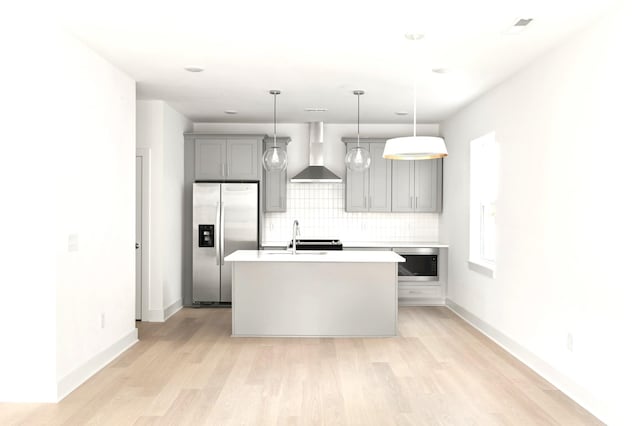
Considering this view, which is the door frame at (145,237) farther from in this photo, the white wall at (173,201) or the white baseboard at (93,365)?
the white baseboard at (93,365)

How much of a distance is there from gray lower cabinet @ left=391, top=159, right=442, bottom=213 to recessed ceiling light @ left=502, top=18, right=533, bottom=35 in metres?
4.20

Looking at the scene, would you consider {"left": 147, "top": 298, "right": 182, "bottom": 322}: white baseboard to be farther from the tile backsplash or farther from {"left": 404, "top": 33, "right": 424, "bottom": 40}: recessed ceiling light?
{"left": 404, "top": 33, "right": 424, "bottom": 40}: recessed ceiling light

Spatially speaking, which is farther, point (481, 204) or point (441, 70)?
point (481, 204)

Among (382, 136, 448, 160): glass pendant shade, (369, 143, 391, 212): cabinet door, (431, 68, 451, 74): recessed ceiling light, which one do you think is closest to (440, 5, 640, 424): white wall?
(431, 68, 451, 74): recessed ceiling light

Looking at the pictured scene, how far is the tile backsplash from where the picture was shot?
8430 mm

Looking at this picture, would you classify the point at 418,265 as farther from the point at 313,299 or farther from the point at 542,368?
the point at 542,368

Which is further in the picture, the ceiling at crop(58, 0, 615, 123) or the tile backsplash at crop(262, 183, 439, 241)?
the tile backsplash at crop(262, 183, 439, 241)

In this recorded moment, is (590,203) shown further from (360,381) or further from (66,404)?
(66,404)

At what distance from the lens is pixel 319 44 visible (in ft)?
14.3

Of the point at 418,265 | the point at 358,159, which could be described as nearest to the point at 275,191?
the point at 418,265

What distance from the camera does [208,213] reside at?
24.8 ft

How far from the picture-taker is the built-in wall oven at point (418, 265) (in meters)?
7.87

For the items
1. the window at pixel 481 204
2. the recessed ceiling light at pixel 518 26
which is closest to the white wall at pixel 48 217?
the recessed ceiling light at pixel 518 26

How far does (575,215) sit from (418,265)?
13.0ft
